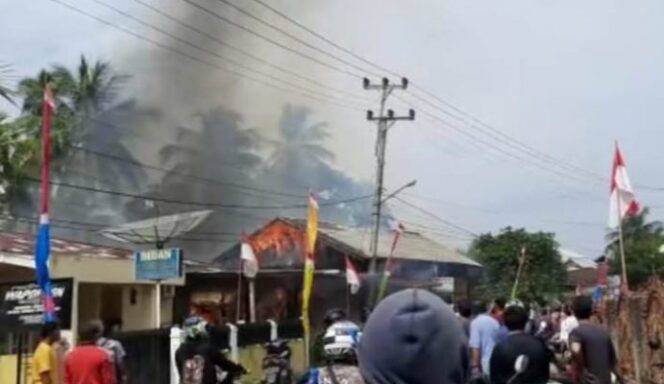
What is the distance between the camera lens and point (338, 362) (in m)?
4.38

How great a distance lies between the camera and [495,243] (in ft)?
215

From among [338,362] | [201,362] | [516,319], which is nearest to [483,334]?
[201,362]

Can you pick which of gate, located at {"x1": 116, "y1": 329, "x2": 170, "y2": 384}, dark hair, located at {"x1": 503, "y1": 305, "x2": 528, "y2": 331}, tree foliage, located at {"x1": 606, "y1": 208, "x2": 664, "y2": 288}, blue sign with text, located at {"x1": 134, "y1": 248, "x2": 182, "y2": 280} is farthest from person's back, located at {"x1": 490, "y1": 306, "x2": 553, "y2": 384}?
tree foliage, located at {"x1": 606, "y1": 208, "x2": 664, "y2": 288}

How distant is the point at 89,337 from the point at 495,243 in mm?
A: 54978

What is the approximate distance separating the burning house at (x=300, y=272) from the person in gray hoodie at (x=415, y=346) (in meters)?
28.4

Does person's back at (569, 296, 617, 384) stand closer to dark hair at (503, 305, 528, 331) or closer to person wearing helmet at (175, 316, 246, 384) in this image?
dark hair at (503, 305, 528, 331)

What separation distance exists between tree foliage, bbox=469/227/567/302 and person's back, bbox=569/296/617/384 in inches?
1869

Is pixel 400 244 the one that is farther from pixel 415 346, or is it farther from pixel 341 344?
pixel 415 346

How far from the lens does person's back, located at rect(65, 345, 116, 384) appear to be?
11.3m

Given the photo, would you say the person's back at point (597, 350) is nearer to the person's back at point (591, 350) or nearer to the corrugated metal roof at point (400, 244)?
the person's back at point (591, 350)

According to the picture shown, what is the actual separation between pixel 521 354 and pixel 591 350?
9.66ft

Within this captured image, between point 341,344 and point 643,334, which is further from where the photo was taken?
point 643,334

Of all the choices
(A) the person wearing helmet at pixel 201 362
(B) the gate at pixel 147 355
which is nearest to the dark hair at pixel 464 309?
(A) the person wearing helmet at pixel 201 362

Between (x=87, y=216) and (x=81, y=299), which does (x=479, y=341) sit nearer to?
(x=81, y=299)
